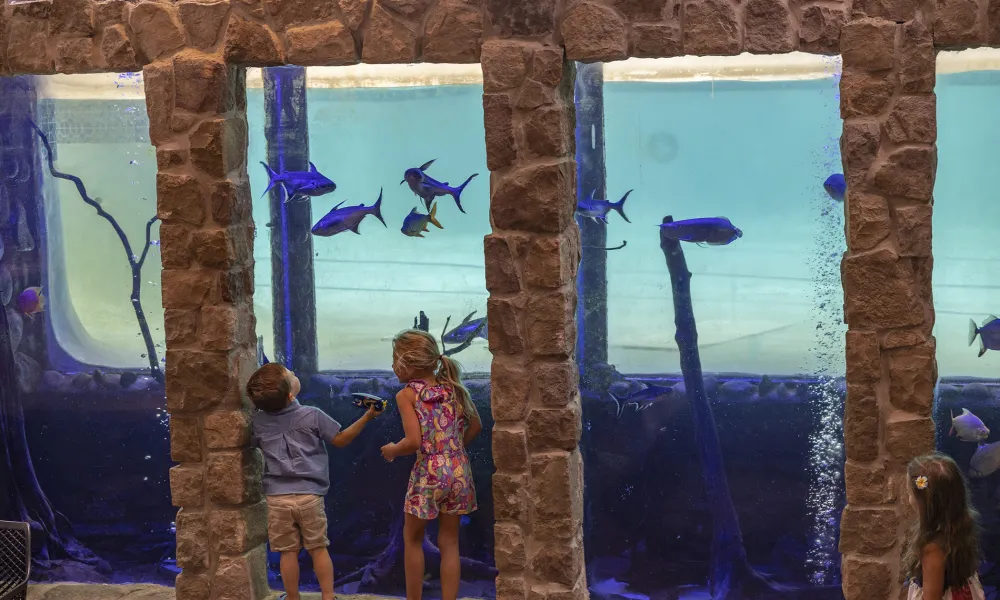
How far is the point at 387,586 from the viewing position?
8.60 meters

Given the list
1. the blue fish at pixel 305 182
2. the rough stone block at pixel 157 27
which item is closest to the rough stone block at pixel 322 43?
the rough stone block at pixel 157 27

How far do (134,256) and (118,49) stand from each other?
317cm

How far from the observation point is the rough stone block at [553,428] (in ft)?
19.6

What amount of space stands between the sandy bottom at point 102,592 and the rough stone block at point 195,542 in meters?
0.77

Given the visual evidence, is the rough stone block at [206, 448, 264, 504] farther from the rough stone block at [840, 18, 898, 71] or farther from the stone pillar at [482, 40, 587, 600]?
the rough stone block at [840, 18, 898, 71]

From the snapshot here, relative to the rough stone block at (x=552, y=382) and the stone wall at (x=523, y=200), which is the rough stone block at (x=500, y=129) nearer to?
the stone wall at (x=523, y=200)

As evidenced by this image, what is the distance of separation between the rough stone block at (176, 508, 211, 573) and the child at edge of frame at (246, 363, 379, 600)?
0.40 m

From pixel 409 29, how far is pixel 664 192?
335 centimetres

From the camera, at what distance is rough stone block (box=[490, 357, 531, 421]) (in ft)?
19.7

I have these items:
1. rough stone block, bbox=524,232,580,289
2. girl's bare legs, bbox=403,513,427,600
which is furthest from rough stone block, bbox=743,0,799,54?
girl's bare legs, bbox=403,513,427,600

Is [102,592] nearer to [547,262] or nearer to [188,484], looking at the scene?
[188,484]

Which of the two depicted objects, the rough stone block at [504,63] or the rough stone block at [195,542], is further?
the rough stone block at [195,542]

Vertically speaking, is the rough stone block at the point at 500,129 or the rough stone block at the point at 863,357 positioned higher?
the rough stone block at the point at 500,129

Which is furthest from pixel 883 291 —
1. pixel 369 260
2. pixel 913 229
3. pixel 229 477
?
pixel 369 260
